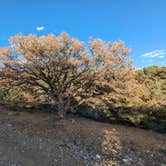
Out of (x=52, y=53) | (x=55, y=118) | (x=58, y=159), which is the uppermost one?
(x=52, y=53)

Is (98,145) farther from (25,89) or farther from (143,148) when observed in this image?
(25,89)

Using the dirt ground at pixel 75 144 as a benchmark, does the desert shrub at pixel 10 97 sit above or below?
above

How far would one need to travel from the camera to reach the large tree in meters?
7.60

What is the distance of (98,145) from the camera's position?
20.4ft

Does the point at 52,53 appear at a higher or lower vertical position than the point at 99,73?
higher

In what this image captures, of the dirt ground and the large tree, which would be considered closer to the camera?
the dirt ground

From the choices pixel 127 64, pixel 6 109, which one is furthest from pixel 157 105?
pixel 6 109

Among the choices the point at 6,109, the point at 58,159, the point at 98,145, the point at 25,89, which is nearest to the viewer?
the point at 58,159

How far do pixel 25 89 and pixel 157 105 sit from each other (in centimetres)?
543

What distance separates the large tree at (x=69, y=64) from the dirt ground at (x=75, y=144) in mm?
1512

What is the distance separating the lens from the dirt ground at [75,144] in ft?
17.1

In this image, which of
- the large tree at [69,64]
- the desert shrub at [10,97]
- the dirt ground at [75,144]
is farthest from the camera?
the desert shrub at [10,97]

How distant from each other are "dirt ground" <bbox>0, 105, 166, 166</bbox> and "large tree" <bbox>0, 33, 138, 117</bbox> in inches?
59.5

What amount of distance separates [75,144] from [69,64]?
2.98m
